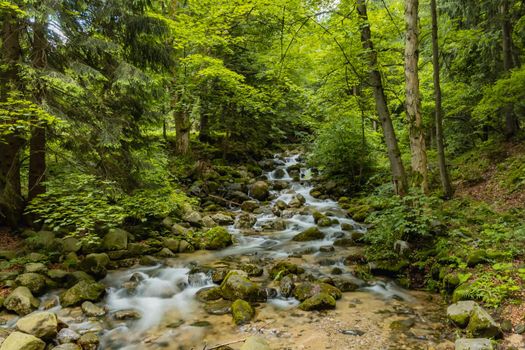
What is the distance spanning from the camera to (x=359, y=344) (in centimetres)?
455

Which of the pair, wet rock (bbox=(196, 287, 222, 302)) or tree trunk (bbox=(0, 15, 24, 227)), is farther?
tree trunk (bbox=(0, 15, 24, 227))

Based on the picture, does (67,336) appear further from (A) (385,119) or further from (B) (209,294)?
(A) (385,119)

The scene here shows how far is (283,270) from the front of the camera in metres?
7.23

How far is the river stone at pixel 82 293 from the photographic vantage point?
233 inches

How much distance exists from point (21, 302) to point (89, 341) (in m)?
1.73

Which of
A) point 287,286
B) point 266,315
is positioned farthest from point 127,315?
point 287,286

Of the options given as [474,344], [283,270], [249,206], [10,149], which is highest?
[10,149]

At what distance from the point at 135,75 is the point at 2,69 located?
2.54m

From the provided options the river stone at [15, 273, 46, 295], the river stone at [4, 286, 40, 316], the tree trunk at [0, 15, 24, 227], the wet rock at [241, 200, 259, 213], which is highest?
the tree trunk at [0, 15, 24, 227]

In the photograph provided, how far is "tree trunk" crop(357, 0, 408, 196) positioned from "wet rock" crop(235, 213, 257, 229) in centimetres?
514

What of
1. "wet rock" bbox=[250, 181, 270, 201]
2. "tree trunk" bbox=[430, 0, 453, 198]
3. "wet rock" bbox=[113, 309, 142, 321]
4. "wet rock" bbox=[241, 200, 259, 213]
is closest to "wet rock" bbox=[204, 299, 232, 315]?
"wet rock" bbox=[113, 309, 142, 321]

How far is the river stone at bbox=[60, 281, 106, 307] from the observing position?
5.91m

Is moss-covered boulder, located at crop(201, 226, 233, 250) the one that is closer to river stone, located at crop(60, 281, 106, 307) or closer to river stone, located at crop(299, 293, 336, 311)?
river stone, located at crop(60, 281, 106, 307)

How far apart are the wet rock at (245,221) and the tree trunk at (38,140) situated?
5692 mm
